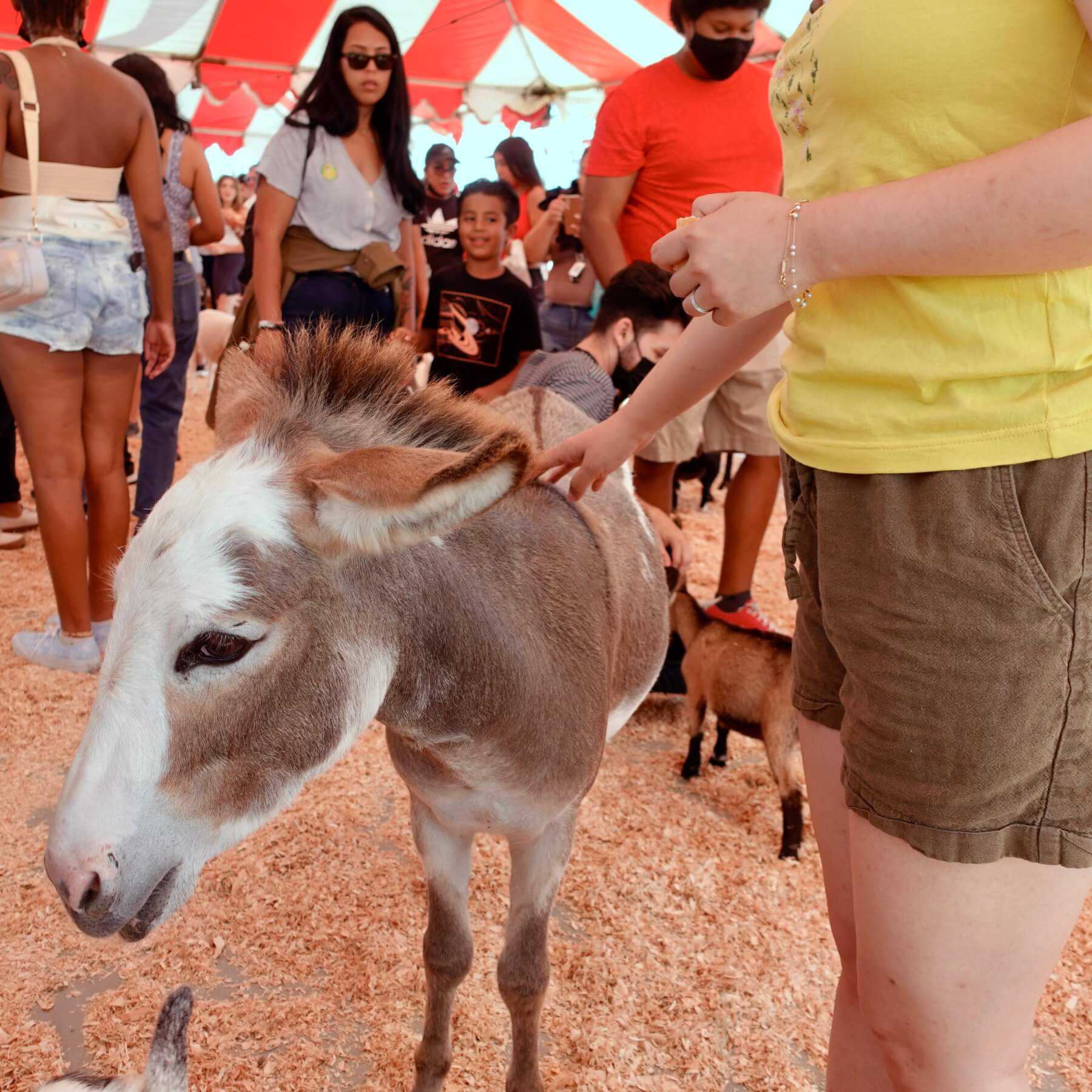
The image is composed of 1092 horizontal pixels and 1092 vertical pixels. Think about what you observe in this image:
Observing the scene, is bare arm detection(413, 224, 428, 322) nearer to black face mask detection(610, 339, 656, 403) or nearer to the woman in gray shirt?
the woman in gray shirt

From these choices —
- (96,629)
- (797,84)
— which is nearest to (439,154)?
(96,629)

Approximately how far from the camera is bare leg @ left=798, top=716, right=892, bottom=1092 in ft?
4.20

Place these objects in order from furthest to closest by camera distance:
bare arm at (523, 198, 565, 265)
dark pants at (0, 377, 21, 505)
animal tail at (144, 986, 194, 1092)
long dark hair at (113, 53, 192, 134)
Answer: bare arm at (523, 198, 565, 265)
dark pants at (0, 377, 21, 505)
long dark hair at (113, 53, 192, 134)
animal tail at (144, 986, 194, 1092)

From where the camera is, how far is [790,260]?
0.99 m

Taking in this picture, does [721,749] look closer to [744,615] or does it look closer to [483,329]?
[744,615]

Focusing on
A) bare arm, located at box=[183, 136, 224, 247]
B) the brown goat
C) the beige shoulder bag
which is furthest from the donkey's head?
bare arm, located at box=[183, 136, 224, 247]

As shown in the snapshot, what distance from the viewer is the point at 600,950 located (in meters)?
2.48

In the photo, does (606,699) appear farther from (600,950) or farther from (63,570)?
(63,570)

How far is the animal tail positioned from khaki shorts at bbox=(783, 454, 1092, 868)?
1.12 m

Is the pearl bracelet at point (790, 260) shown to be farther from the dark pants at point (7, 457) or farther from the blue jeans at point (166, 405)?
the dark pants at point (7, 457)

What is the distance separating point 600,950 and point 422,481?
1807 millimetres

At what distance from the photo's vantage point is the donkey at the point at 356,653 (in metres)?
1.16

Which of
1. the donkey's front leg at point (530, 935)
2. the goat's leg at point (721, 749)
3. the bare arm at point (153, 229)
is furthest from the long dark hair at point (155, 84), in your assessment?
the donkey's front leg at point (530, 935)

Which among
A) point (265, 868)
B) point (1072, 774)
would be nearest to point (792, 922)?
point (265, 868)
